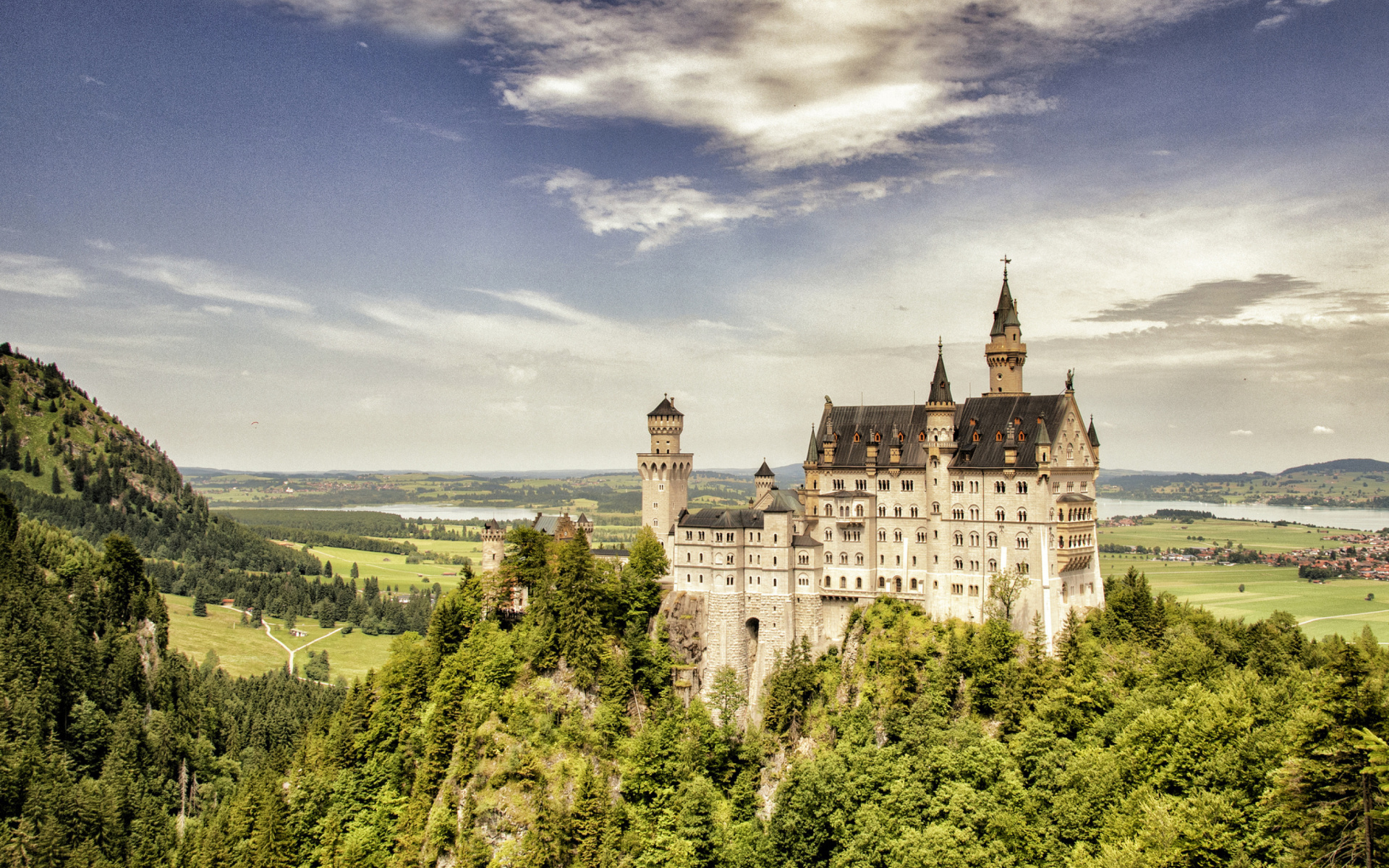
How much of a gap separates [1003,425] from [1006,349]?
8807mm

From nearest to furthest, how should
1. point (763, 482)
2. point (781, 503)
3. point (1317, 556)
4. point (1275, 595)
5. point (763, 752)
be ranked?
point (763, 752) → point (781, 503) → point (763, 482) → point (1275, 595) → point (1317, 556)

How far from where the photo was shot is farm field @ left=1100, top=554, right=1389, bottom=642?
116 metres

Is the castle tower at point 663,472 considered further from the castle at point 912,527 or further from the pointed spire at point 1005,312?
the pointed spire at point 1005,312

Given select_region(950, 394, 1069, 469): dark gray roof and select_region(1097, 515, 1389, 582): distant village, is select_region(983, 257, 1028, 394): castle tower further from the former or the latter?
select_region(1097, 515, 1389, 582): distant village

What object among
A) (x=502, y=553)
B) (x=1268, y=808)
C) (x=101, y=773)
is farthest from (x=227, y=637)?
(x=1268, y=808)

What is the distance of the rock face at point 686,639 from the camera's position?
84500 millimetres

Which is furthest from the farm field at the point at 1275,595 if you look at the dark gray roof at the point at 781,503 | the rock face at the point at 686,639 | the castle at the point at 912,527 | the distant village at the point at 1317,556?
the rock face at the point at 686,639

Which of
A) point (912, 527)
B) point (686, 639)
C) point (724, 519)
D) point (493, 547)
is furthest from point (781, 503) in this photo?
point (493, 547)

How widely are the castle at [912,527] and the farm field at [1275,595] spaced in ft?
115

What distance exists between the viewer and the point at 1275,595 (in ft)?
440

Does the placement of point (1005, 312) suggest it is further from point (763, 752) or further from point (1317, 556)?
point (1317, 556)

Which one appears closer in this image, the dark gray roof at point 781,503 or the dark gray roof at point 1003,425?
the dark gray roof at point 1003,425

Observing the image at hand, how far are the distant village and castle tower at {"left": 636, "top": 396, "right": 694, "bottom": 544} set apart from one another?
110 metres

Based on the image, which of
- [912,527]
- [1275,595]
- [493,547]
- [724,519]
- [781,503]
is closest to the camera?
[912,527]
